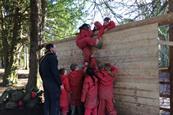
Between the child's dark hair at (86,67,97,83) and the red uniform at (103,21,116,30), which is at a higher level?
the red uniform at (103,21,116,30)

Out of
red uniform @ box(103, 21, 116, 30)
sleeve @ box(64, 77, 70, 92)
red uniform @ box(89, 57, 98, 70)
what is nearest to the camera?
red uniform @ box(103, 21, 116, 30)

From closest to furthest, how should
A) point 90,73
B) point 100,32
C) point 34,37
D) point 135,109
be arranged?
point 135,109
point 90,73
point 100,32
point 34,37

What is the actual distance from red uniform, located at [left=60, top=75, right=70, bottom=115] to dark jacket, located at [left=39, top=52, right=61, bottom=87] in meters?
0.57

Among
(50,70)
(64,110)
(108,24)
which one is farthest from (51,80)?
(108,24)

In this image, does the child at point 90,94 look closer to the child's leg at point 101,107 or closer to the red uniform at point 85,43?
the child's leg at point 101,107

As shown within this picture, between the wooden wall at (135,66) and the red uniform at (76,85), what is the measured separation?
734mm

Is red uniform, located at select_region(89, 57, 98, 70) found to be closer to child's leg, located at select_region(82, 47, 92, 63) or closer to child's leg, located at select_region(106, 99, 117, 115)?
child's leg, located at select_region(82, 47, 92, 63)

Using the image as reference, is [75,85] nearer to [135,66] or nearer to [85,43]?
[85,43]

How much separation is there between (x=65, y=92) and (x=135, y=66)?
225 cm

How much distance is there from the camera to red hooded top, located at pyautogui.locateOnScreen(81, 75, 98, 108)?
956 cm

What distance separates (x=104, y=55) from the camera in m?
10.3

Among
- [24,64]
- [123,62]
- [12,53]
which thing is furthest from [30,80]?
A: [24,64]

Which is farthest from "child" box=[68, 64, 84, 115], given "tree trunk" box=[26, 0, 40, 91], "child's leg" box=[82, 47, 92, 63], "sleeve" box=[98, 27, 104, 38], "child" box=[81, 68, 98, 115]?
"tree trunk" box=[26, 0, 40, 91]

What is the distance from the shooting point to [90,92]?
955 cm
